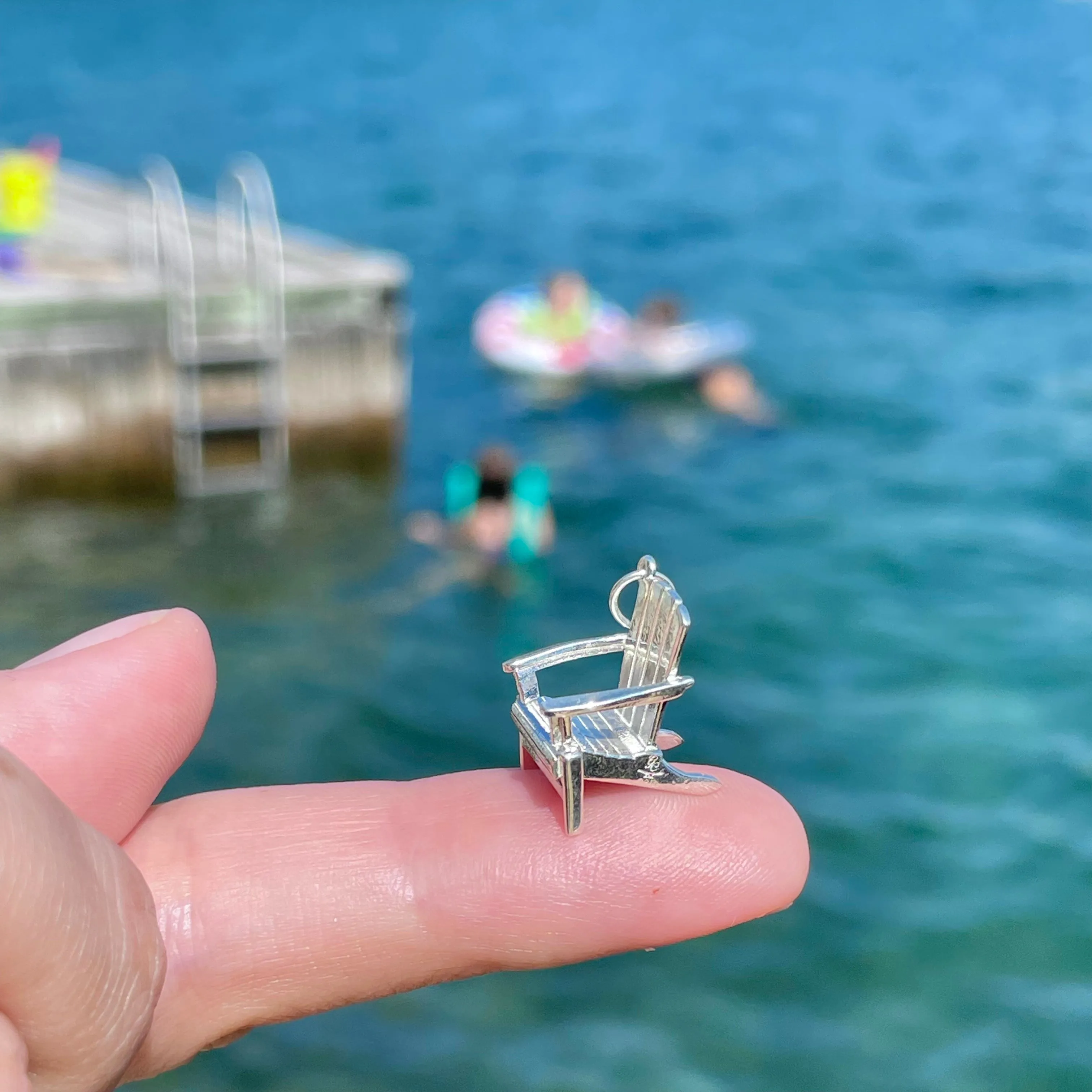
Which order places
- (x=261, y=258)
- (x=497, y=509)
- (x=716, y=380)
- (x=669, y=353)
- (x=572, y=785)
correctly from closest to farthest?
(x=572, y=785)
(x=497, y=509)
(x=261, y=258)
(x=669, y=353)
(x=716, y=380)

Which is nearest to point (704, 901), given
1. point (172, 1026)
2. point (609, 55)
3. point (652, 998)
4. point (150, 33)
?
point (172, 1026)

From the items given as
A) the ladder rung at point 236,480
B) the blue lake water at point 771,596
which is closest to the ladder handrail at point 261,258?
the ladder rung at point 236,480

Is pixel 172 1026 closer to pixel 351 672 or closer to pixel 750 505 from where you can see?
pixel 351 672

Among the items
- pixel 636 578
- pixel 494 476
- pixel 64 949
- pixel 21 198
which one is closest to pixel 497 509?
pixel 494 476

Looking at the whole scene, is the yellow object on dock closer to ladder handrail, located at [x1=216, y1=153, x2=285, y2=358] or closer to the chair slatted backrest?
ladder handrail, located at [x1=216, y1=153, x2=285, y2=358]

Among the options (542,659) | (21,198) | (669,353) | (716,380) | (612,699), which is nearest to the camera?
(612,699)

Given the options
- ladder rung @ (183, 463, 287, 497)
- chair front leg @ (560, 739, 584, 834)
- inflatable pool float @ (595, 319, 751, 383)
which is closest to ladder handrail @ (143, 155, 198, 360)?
ladder rung @ (183, 463, 287, 497)

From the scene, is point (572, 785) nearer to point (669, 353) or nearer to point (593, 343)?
point (669, 353)
